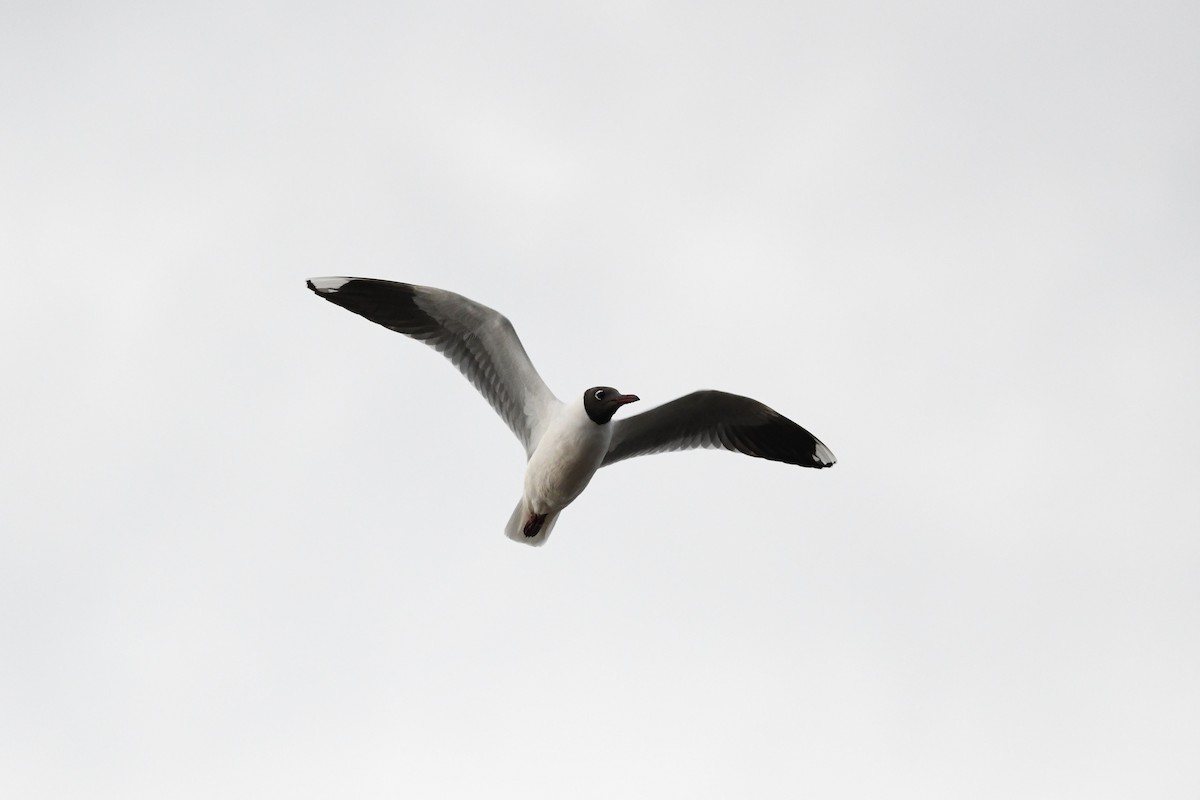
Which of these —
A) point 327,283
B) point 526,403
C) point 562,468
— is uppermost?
point 327,283

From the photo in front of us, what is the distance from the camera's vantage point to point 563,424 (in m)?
10.2

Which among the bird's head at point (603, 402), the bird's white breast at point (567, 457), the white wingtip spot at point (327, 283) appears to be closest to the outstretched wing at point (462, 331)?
the white wingtip spot at point (327, 283)

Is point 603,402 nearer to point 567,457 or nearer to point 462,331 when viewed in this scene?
point 567,457

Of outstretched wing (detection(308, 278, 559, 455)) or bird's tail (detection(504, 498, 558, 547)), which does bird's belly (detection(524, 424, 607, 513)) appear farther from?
outstretched wing (detection(308, 278, 559, 455))

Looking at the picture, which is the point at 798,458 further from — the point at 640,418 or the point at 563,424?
the point at 563,424

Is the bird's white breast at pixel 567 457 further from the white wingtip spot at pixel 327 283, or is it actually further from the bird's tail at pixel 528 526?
the white wingtip spot at pixel 327 283

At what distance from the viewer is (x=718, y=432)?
37.0 ft

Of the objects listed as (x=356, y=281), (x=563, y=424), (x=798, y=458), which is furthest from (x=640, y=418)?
(x=356, y=281)

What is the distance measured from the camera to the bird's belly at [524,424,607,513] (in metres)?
10.1

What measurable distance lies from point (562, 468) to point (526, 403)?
0.95 metres

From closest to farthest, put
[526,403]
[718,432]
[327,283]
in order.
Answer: [327,283] < [526,403] < [718,432]

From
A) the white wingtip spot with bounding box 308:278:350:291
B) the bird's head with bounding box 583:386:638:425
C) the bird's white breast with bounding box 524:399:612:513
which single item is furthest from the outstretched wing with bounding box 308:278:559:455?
the bird's head with bounding box 583:386:638:425

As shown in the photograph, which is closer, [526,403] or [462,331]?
[462,331]

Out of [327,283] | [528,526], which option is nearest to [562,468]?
[528,526]
